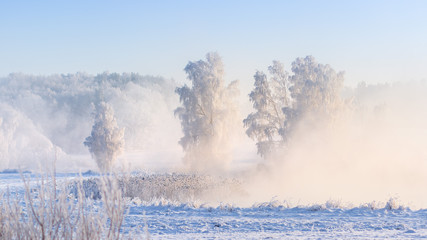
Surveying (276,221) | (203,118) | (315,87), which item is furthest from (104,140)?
(276,221)

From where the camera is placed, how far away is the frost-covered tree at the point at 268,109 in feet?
112

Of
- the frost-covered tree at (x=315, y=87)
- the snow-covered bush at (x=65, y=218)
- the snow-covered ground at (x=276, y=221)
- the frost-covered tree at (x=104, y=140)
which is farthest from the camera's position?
the frost-covered tree at (x=104, y=140)

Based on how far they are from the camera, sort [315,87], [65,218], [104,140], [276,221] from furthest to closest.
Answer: [104,140], [315,87], [276,221], [65,218]

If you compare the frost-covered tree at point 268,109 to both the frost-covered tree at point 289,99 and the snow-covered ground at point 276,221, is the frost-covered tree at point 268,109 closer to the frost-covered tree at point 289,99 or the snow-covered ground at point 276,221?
the frost-covered tree at point 289,99

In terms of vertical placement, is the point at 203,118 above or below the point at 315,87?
below

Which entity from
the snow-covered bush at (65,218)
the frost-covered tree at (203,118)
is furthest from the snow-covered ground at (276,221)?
Result: the frost-covered tree at (203,118)

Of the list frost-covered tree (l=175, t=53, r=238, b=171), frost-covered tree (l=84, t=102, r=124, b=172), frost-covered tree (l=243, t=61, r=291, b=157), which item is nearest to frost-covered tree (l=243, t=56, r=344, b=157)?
frost-covered tree (l=243, t=61, r=291, b=157)

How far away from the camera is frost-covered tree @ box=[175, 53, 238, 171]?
37.4 meters

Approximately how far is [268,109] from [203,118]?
5685 mm

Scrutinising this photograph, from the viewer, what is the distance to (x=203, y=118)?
37906 mm

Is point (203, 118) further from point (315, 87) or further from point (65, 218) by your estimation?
point (65, 218)

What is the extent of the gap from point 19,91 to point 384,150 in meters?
82.7

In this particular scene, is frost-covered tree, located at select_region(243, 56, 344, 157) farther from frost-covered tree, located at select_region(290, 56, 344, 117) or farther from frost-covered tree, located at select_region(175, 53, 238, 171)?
frost-covered tree, located at select_region(175, 53, 238, 171)

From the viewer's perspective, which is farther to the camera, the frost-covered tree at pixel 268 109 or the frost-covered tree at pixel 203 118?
the frost-covered tree at pixel 203 118
